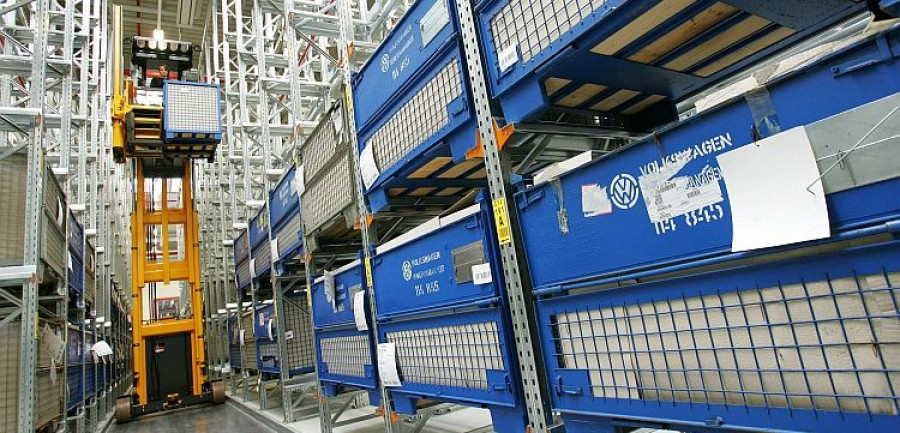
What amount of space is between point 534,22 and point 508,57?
0.65 ft

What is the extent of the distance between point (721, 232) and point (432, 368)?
76.4 inches

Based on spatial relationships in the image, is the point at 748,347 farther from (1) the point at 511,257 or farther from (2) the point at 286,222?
(2) the point at 286,222

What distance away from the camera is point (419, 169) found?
3289 mm

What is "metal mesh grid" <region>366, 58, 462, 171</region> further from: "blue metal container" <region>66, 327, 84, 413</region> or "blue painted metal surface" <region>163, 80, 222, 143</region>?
"blue painted metal surface" <region>163, 80, 222, 143</region>

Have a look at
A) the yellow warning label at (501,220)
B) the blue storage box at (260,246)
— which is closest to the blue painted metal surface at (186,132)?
the blue storage box at (260,246)

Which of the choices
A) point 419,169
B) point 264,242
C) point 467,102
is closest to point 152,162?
point 264,242

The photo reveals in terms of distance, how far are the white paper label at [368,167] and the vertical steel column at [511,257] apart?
124 centimetres

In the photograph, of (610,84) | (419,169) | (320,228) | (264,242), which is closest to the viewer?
(610,84)

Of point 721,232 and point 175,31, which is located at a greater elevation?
point 175,31

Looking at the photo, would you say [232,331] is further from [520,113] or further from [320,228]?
[520,113]

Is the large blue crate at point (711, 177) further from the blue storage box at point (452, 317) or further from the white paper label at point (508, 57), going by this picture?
the white paper label at point (508, 57)

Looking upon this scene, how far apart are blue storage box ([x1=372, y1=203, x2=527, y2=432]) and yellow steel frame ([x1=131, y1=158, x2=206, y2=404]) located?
728cm

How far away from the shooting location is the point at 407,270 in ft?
10.6

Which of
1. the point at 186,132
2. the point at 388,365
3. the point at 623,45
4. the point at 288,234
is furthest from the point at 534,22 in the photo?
the point at 186,132
